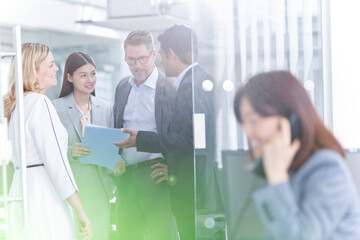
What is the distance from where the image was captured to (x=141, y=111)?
390 cm

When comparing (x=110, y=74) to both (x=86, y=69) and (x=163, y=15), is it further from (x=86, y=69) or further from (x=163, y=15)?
(x=163, y=15)

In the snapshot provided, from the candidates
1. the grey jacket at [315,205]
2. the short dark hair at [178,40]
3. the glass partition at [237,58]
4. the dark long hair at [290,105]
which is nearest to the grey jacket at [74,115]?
the short dark hair at [178,40]

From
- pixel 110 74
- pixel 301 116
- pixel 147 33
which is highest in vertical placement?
pixel 147 33

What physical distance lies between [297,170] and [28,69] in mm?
2293

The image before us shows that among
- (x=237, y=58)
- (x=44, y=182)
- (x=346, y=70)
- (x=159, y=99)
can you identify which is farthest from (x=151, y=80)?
(x=346, y=70)

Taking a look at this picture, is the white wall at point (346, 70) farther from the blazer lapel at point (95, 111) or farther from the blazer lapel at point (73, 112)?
the blazer lapel at point (73, 112)

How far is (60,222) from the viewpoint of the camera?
11.3 ft

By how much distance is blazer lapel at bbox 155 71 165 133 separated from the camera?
386 cm

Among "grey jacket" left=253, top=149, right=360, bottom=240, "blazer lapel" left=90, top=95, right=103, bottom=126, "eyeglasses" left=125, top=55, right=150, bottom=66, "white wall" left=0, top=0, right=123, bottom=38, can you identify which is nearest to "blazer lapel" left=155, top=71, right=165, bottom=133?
"eyeglasses" left=125, top=55, right=150, bottom=66

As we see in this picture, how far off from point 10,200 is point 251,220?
1330 millimetres

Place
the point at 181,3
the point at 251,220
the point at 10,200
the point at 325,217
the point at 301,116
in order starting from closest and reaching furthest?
1. the point at 325,217
2. the point at 301,116
3. the point at 251,220
4. the point at 10,200
5. the point at 181,3

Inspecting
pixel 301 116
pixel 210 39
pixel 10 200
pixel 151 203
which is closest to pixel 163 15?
pixel 210 39

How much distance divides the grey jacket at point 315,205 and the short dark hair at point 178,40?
6.67 feet

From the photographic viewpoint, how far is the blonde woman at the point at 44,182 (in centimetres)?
338
